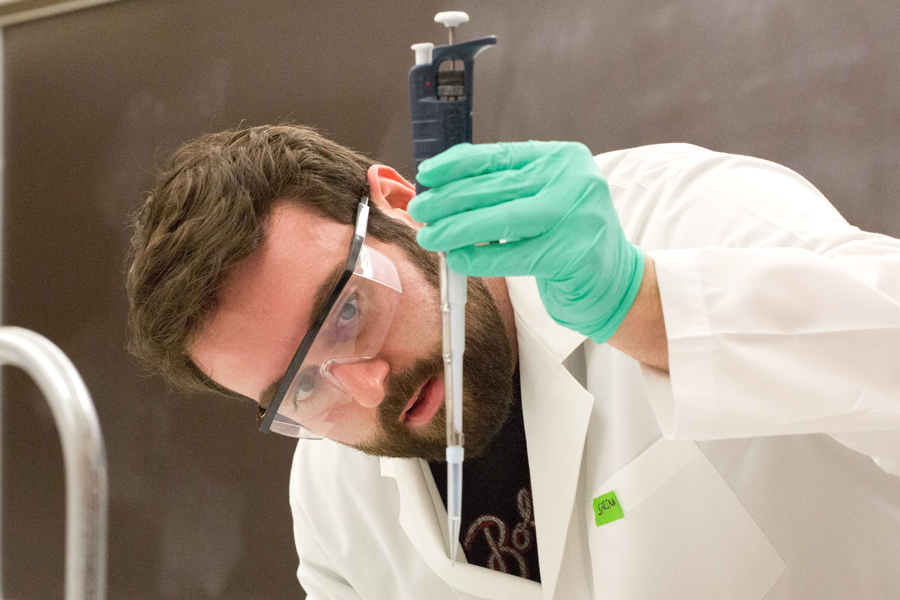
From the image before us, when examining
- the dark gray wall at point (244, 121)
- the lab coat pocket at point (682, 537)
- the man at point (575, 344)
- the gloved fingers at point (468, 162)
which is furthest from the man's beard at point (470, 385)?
the dark gray wall at point (244, 121)

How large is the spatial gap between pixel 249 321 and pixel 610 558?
59cm

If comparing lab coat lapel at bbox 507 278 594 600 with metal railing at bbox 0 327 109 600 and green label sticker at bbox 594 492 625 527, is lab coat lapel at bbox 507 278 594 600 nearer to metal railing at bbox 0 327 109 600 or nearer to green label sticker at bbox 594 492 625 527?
green label sticker at bbox 594 492 625 527

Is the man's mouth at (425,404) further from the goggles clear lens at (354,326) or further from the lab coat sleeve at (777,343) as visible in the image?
the lab coat sleeve at (777,343)

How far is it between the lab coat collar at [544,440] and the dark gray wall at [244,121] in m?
0.59

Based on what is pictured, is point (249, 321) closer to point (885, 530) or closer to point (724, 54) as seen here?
point (885, 530)

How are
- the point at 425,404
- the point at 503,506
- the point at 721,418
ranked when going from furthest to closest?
the point at 503,506
the point at 425,404
the point at 721,418

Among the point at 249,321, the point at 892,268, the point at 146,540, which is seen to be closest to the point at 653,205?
the point at 892,268

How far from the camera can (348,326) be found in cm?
98

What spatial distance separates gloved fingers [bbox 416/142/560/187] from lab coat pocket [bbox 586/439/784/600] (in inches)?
18.2

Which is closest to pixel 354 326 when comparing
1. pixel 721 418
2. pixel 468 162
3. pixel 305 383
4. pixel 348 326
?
pixel 348 326

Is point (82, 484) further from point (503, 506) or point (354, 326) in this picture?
point (503, 506)

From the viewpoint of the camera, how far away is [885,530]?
0.94 metres

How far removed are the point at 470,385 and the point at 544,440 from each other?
13 cm

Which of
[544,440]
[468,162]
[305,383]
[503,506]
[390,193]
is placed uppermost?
[468,162]
